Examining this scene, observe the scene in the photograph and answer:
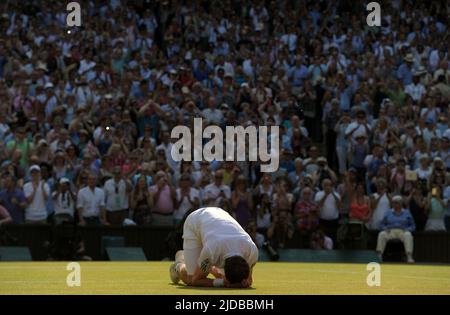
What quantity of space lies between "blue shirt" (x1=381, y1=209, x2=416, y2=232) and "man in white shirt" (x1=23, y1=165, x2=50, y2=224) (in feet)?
25.2

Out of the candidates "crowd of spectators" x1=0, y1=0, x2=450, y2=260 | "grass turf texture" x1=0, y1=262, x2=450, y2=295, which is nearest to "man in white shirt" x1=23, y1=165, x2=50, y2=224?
"crowd of spectators" x1=0, y1=0, x2=450, y2=260

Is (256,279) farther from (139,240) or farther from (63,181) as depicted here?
(63,181)

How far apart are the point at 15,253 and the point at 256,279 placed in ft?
27.1

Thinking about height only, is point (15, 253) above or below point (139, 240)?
below

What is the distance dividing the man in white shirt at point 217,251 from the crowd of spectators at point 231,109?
9.79 m

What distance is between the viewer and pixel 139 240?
23.7 metres

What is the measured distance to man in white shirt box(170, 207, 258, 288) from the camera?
12.6 m

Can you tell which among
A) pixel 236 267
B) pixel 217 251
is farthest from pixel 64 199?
pixel 236 267

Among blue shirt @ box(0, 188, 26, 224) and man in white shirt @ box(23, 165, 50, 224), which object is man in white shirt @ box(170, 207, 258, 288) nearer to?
man in white shirt @ box(23, 165, 50, 224)

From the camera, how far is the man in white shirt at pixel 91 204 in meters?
23.7

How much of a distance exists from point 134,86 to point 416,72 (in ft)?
26.0

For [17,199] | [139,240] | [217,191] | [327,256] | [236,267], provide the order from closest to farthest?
[236,267] → [327,256] → [17,199] → [139,240] → [217,191]

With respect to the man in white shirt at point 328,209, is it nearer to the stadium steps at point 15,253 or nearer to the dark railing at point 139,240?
the dark railing at point 139,240

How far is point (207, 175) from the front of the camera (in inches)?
974
